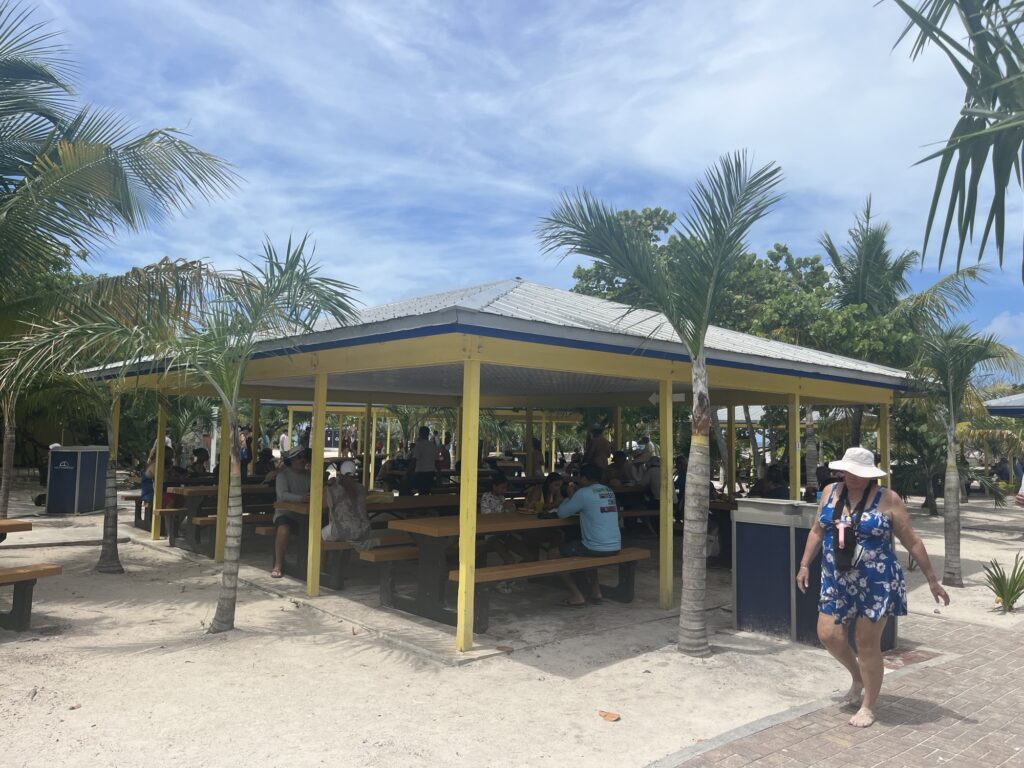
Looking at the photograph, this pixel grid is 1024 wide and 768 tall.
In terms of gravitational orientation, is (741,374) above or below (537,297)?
below

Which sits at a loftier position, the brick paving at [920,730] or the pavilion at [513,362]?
the pavilion at [513,362]

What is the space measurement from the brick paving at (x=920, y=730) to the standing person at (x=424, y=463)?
351 inches

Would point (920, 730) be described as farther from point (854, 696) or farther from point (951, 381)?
point (951, 381)

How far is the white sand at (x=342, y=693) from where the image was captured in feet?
12.8

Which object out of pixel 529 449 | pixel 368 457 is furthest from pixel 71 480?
pixel 529 449

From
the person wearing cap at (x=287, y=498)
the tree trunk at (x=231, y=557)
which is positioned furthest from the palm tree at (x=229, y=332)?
the person wearing cap at (x=287, y=498)

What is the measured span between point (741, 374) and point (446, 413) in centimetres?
1796

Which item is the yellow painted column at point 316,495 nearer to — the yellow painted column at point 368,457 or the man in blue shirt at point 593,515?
the man in blue shirt at point 593,515

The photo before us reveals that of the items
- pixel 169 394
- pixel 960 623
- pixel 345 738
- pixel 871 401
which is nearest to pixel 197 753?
pixel 345 738

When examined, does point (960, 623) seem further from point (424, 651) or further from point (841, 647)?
point (424, 651)

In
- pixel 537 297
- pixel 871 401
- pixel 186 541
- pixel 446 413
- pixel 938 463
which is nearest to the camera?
pixel 537 297

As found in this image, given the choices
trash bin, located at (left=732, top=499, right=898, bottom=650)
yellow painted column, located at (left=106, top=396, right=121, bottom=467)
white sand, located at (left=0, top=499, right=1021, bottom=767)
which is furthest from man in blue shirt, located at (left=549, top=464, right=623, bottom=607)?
yellow painted column, located at (left=106, top=396, right=121, bottom=467)

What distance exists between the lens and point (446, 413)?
26.0m

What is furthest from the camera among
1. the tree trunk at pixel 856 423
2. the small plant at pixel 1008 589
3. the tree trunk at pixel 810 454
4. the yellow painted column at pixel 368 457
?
the yellow painted column at pixel 368 457
